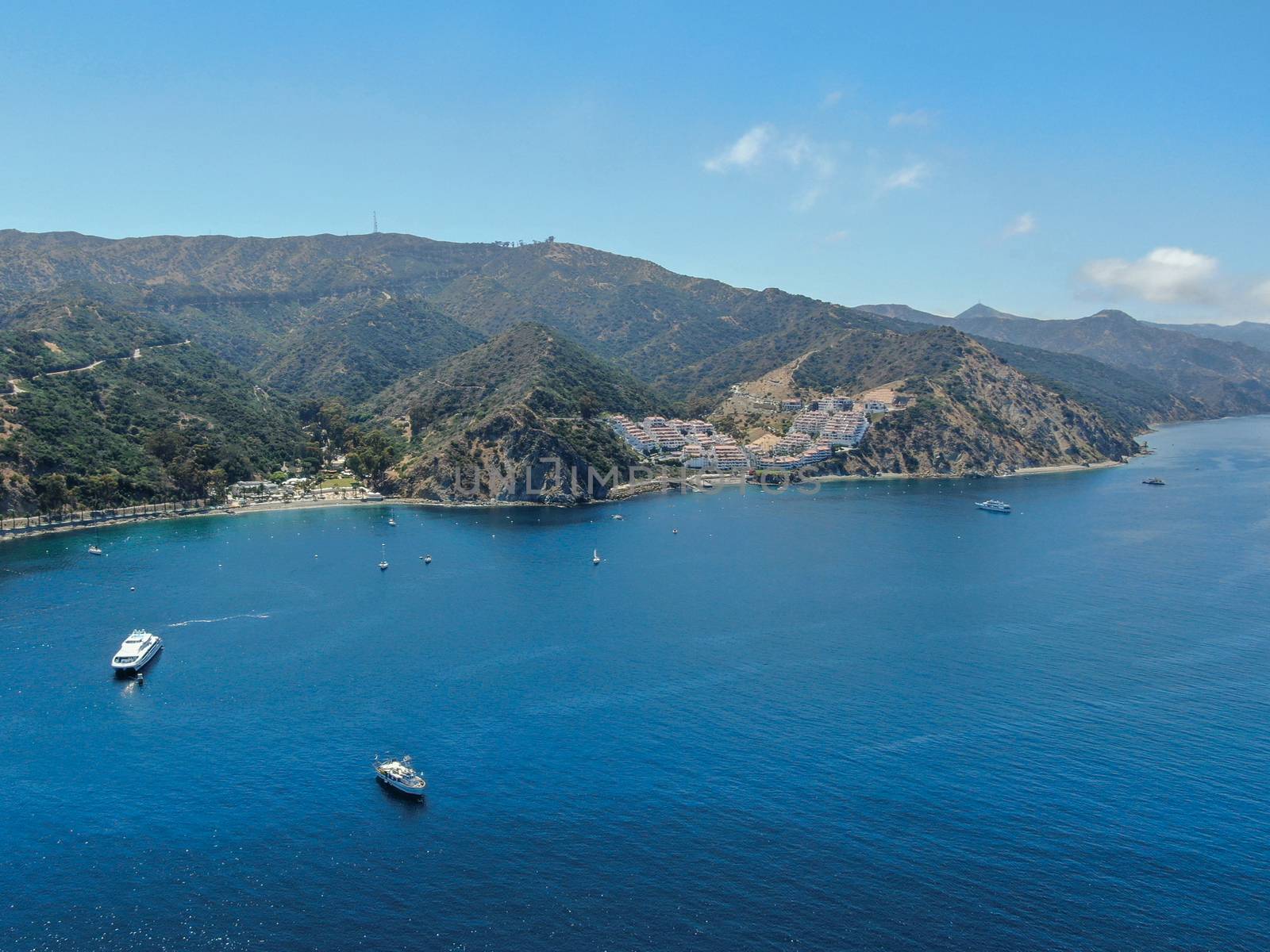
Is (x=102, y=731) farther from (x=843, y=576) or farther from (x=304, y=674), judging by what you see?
(x=843, y=576)

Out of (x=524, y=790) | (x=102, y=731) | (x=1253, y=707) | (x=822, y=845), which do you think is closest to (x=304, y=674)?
(x=102, y=731)

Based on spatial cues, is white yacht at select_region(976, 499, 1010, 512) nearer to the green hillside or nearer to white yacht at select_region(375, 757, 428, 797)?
white yacht at select_region(375, 757, 428, 797)

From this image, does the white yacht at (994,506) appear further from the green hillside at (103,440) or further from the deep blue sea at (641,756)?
the green hillside at (103,440)

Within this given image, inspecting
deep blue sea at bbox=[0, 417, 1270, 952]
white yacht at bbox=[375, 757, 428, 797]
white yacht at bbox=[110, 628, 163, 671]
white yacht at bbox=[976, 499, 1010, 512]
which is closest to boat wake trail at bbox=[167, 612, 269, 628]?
deep blue sea at bbox=[0, 417, 1270, 952]

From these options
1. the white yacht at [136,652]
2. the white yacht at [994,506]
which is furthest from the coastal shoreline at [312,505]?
the white yacht at [136,652]

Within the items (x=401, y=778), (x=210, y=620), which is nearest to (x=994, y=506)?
(x=210, y=620)
